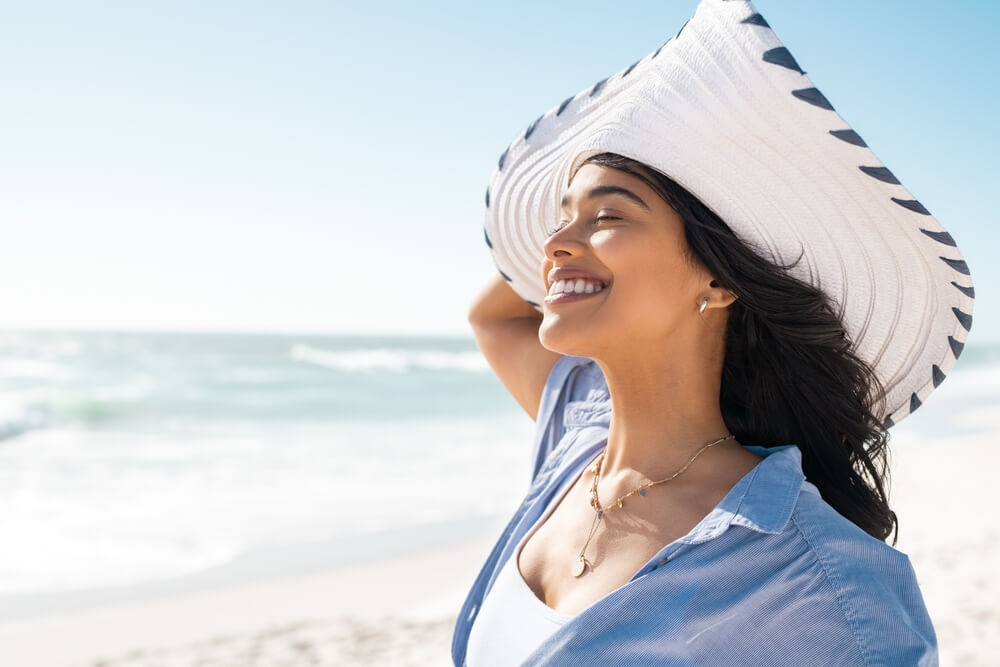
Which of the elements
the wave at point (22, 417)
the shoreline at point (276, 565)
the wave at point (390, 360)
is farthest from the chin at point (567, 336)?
the wave at point (390, 360)

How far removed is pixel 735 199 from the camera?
5.42 feet

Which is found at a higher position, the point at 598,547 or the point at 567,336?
the point at 567,336

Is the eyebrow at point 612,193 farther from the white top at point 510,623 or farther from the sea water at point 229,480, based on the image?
the sea water at point 229,480

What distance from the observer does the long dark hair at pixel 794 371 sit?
67.7 inches

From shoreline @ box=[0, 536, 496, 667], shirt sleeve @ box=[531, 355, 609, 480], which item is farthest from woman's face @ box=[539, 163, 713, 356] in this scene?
shoreline @ box=[0, 536, 496, 667]

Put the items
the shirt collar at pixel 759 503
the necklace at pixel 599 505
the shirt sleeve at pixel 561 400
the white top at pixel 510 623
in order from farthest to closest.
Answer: the shirt sleeve at pixel 561 400 → the necklace at pixel 599 505 → the white top at pixel 510 623 → the shirt collar at pixel 759 503

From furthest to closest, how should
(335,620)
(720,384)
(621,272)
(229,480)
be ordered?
(229,480)
(335,620)
(720,384)
(621,272)

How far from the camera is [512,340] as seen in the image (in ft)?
8.26

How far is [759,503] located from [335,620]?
14.0 ft

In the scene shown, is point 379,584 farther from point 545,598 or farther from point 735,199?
point 735,199

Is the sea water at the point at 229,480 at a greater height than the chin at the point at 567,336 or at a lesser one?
lesser

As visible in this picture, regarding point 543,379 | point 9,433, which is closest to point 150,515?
point 543,379

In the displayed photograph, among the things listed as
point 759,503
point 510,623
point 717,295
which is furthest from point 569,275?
point 510,623

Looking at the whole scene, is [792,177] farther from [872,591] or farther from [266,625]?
[266,625]
